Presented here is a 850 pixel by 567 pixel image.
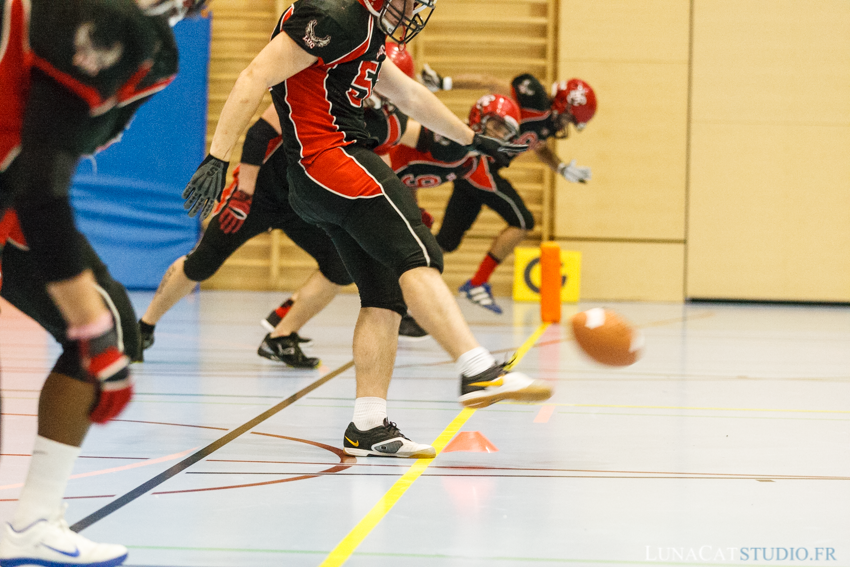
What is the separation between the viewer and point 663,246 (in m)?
11.2

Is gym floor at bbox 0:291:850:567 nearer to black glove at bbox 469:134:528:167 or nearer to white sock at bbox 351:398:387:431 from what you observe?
white sock at bbox 351:398:387:431

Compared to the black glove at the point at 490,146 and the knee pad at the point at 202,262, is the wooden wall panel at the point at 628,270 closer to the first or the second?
the knee pad at the point at 202,262

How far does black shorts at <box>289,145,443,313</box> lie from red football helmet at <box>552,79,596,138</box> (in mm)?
5300

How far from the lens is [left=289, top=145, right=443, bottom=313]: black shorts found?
9.89ft

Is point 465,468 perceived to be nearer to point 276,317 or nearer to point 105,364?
point 105,364

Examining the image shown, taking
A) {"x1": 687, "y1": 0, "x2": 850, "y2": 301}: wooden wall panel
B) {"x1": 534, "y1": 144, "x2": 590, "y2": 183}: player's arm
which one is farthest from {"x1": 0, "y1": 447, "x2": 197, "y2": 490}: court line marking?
{"x1": 687, "y1": 0, "x2": 850, "y2": 301}: wooden wall panel

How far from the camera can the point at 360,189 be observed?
3.06 metres

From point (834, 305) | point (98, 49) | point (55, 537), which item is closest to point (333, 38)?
point (98, 49)

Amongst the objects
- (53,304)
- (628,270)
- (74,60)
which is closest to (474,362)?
(53,304)

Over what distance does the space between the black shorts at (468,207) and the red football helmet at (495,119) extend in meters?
2.38

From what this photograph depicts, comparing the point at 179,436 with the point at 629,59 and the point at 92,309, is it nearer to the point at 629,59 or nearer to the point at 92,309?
the point at 92,309

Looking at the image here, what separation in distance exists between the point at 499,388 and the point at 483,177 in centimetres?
533

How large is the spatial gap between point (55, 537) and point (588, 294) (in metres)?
9.63

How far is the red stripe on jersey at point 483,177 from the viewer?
795 centimetres
